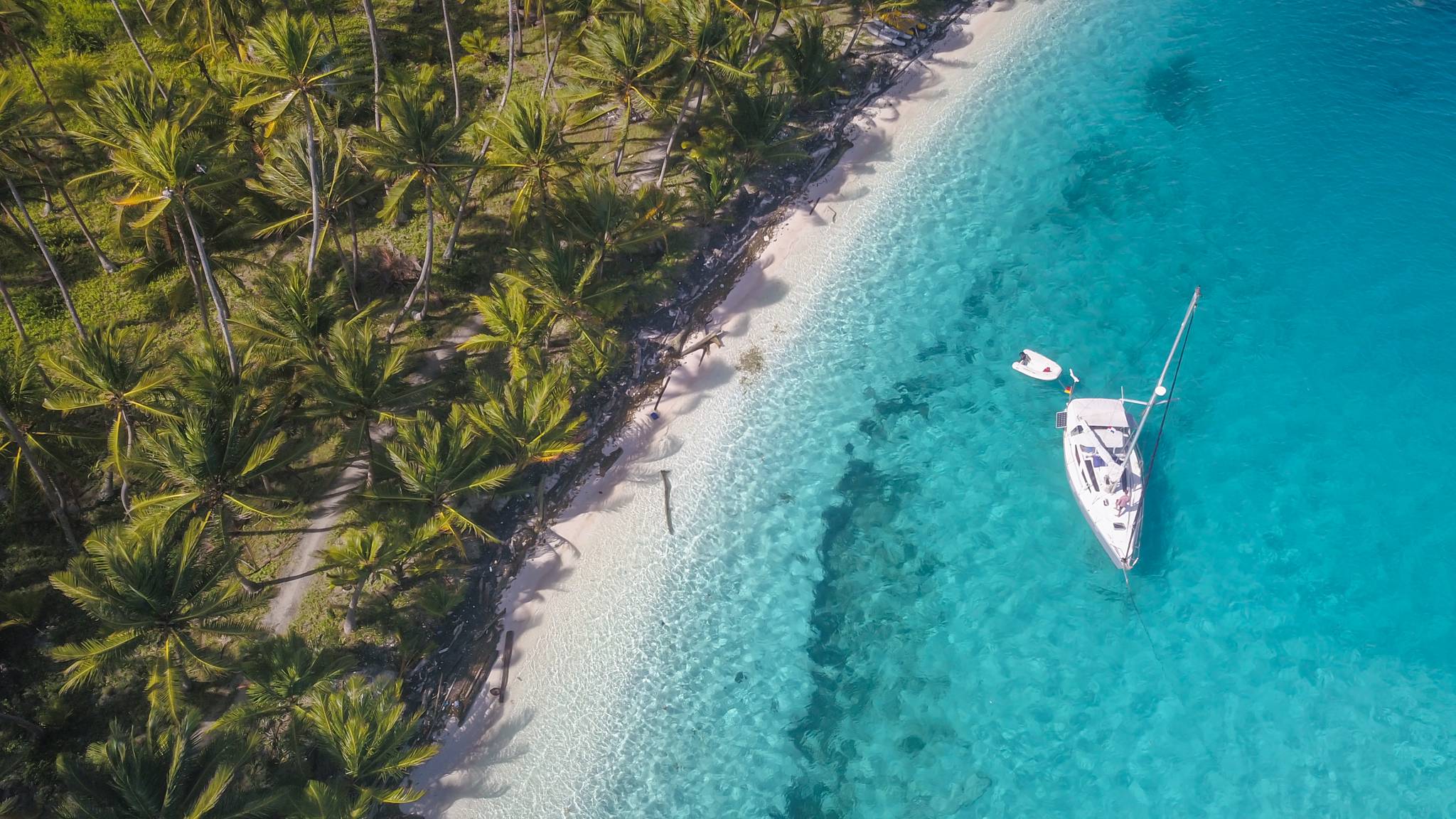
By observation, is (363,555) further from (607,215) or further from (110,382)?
(607,215)

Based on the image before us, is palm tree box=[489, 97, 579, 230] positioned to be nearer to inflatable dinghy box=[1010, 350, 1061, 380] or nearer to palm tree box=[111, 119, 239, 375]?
palm tree box=[111, 119, 239, 375]

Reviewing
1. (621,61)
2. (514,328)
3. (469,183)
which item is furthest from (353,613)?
(621,61)

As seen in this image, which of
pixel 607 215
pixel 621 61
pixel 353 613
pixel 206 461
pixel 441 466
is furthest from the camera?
pixel 621 61

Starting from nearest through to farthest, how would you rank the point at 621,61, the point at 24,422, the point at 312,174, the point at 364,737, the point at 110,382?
the point at 364,737 < the point at 110,382 < the point at 24,422 < the point at 312,174 < the point at 621,61

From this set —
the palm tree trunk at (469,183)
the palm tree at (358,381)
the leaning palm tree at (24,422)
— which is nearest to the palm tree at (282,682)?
the palm tree at (358,381)

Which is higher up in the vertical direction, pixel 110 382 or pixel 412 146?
pixel 412 146

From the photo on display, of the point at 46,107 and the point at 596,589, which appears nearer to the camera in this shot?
the point at 596,589

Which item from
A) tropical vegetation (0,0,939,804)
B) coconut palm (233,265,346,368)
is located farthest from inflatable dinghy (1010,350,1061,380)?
coconut palm (233,265,346,368)

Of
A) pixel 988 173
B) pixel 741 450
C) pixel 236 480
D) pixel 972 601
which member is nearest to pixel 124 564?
pixel 236 480
